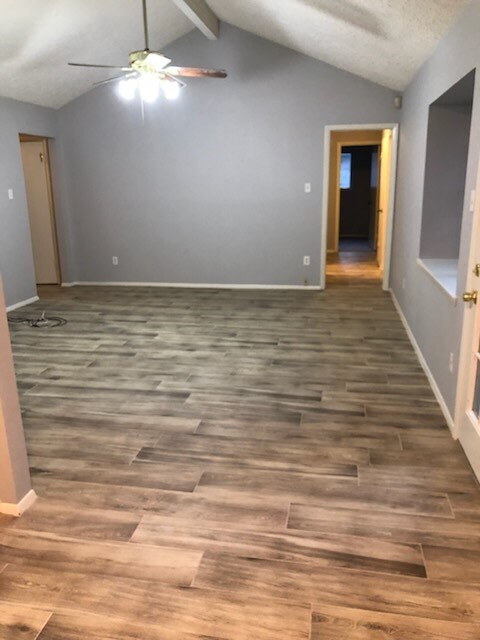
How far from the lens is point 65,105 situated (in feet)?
22.8

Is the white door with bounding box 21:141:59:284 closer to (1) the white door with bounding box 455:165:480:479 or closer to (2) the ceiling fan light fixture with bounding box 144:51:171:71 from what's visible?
(2) the ceiling fan light fixture with bounding box 144:51:171:71

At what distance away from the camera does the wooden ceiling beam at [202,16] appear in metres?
4.89

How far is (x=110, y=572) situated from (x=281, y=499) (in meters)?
0.82

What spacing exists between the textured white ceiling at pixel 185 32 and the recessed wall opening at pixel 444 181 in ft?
1.73

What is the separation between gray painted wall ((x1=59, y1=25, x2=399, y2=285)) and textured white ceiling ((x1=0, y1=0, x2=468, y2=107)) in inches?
12.7

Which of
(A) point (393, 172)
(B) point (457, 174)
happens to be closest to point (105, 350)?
(B) point (457, 174)

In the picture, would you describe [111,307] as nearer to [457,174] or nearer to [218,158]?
[218,158]

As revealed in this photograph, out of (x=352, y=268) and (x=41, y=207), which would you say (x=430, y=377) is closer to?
(x=352, y=268)

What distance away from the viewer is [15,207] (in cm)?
621

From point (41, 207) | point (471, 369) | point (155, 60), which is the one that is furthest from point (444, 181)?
point (41, 207)

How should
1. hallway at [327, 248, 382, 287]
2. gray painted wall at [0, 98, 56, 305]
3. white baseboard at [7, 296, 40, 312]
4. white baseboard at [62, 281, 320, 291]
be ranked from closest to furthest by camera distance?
gray painted wall at [0, 98, 56, 305] → white baseboard at [7, 296, 40, 312] → white baseboard at [62, 281, 320, 291] → hallway at [327, 248, 382, 287]

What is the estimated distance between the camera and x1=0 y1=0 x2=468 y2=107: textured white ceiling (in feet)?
12.4

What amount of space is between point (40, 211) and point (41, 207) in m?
0.06

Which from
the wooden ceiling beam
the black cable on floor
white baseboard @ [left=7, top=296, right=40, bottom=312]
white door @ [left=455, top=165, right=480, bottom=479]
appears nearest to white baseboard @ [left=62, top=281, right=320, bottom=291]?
white baseboard @ [left=7, top=296, right=40, bottom=312]
